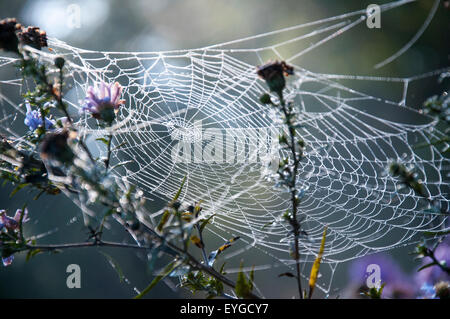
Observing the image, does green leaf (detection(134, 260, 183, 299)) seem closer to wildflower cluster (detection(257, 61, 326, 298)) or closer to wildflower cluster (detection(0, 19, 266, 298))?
wildflower cluster (detection(0, 19, 266, 298))

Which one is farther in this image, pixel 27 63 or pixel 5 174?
pixel 5 174

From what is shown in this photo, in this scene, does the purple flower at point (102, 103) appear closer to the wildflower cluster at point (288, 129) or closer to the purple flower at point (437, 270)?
the wildflower cluster at point (288, 129)

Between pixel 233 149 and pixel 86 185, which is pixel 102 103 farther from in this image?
pixel 233 149

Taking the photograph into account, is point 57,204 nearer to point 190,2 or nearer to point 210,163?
point 210,163

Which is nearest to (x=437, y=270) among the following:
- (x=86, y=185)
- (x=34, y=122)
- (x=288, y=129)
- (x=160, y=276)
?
(x=288, y=129)

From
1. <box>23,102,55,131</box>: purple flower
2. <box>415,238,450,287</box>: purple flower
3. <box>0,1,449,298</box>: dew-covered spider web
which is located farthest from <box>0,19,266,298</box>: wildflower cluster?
<box>415,238,450,287</box>: purple flower

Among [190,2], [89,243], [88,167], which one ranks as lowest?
[89,243]

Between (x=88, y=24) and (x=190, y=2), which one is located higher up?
(x=190, y=2)
